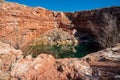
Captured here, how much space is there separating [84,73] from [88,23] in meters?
36.8

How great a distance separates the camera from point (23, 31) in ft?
124

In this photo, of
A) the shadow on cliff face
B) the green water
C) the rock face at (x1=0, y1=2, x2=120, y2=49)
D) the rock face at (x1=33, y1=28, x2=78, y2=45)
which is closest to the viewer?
the green water

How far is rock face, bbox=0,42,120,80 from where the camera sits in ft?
14.6

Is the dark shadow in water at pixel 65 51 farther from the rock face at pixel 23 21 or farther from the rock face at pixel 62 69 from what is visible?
the rock face at pixel 62 69

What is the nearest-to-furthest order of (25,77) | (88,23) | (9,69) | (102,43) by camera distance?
(25,77) → (9,69) → (102,43) → (88,23)

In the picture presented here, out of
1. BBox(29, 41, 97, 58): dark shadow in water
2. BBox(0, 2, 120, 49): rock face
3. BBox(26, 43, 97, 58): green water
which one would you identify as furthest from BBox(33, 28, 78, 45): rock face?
BBox(26, 43, 97, 58): green water

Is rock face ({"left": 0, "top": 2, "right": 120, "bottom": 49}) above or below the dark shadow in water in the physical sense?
above

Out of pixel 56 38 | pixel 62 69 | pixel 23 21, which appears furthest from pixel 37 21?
pixel 62 69

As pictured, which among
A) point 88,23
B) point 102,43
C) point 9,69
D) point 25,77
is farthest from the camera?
point 88,23

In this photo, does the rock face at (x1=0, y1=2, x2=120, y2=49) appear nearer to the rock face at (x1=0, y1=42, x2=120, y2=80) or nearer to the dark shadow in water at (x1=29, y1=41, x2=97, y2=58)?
the dark shadow in water at (x1=29, y1=41, x2=97, y2=58)

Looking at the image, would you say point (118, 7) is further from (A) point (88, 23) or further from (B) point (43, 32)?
(B) point (43, 32)

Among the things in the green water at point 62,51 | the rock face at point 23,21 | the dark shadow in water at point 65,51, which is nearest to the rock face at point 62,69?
the green water at point 62,51

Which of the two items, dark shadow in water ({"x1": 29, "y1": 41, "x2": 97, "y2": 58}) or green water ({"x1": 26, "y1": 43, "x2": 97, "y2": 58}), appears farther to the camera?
dark shadow in water ({"x1": 29, "y1": 41, "x2": 97, "y2": 58})

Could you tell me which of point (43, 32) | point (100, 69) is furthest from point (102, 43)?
point (100, 69)
